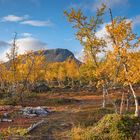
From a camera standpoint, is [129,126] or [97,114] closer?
[129,126]

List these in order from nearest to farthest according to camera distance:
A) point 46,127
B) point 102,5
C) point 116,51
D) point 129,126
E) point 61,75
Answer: point 129,126, point 116,51, point 46,127, point 102,5, point 61,75

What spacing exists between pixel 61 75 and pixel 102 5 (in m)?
84.7

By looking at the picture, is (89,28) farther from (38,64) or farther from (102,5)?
(38,64)

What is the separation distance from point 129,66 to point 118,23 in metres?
3.00

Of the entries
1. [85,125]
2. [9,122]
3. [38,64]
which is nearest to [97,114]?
[85,125]

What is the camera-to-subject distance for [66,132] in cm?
2152

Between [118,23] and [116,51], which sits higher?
[118,23]

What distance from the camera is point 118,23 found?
22484 millimetres

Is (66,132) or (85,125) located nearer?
(66,132)

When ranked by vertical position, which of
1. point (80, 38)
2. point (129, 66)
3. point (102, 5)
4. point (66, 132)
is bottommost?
point (66, 132)

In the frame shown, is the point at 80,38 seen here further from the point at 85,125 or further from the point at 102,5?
the point at 85,125

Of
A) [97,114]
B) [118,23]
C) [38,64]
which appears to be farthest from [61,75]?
[118,23]

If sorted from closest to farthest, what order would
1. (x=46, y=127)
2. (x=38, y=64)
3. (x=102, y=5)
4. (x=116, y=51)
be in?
(x=116, y=51)
(x=46, y=127)
(x=102, y=5)
(x=38, y=64)

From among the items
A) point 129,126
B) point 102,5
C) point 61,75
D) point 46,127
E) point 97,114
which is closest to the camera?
point 129,126
